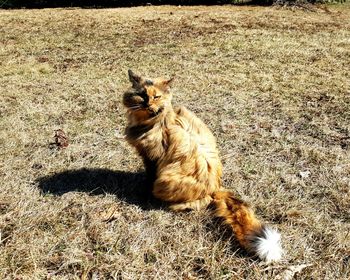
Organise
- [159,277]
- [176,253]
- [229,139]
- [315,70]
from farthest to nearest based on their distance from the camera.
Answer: [315,70] → [229,139] → [176,253] → [159,277]

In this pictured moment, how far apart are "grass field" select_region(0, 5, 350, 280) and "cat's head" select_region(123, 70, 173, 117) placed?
754 mm

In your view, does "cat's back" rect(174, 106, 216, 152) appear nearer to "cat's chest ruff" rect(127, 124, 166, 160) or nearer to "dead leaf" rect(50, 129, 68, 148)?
"cat's chest ruff" rect(127, 124, 166, 160)

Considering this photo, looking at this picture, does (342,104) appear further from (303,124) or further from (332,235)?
(332,235)

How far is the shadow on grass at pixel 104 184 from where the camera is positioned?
3385 millimetres

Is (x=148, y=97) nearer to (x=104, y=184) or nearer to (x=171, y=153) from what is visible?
(x=171, y=153)

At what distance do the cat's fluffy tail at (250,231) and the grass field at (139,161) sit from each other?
3.4 inches

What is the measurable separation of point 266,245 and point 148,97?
1339 millimetres

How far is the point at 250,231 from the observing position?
8.82ft

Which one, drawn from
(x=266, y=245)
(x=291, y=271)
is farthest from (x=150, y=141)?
(x=291, y=271)

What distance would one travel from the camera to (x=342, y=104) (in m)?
5.25

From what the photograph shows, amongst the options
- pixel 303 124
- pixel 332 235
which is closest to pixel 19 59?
pixel 303 124

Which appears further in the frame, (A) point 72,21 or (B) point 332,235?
(A) point 72,21

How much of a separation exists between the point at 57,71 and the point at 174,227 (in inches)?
169

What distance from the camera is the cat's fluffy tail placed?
2.62m
